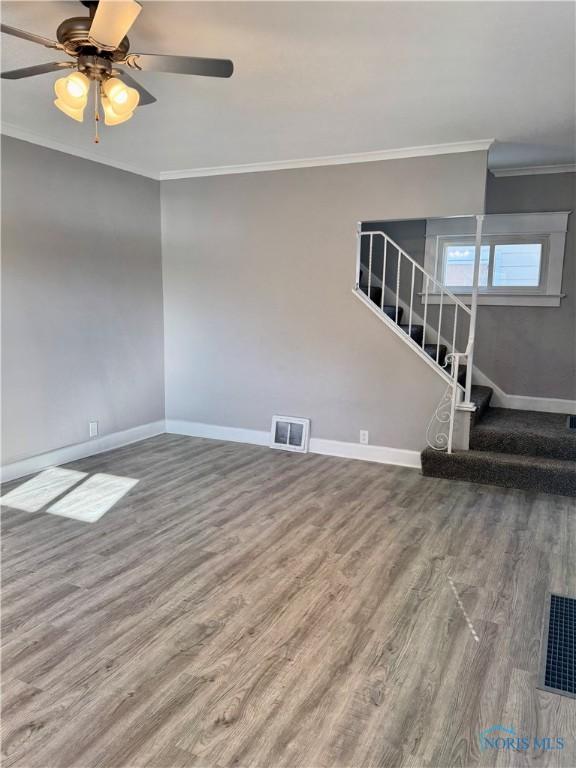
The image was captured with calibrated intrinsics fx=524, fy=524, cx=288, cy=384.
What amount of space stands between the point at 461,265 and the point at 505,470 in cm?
225

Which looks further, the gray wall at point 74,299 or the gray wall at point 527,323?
the gray wall at point 527,323

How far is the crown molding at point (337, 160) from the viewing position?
412 cm

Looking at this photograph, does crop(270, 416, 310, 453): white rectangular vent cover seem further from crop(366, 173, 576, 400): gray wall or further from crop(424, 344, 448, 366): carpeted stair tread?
crop(366, 173, 576, 400): gray wall

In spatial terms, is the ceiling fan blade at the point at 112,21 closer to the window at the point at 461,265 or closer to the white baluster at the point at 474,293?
the white baluster at the point at 474,293

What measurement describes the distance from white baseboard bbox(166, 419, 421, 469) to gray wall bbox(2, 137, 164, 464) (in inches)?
16.2

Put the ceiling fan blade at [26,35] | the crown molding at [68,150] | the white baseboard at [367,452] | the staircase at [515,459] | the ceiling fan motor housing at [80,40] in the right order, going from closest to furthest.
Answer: the ceiling fan blade at [26,35] → the ceiling fan motor housing at [80,40] → the crown molding at [68,150] → the staircase at [515,459] → the white baseboard at [367,452]

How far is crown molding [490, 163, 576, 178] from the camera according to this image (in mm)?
4938

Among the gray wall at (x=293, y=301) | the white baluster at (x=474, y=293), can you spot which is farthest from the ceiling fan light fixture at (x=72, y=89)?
the white baluster at (x=474, y=293)

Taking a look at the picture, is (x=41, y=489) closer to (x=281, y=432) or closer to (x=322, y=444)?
(x=281, y=432)

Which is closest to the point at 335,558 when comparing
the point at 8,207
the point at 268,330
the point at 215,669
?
the point at 215,669

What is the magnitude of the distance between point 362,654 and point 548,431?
9.81 feet

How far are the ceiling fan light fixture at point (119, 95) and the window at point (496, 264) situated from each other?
3765 millimetres

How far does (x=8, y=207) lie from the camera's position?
3963 millimetres

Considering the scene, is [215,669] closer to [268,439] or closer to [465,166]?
[268,439]
